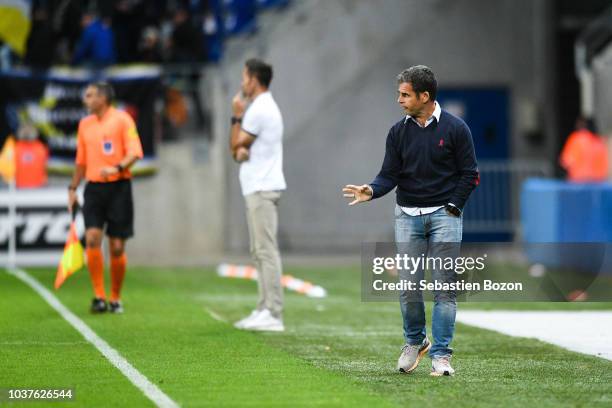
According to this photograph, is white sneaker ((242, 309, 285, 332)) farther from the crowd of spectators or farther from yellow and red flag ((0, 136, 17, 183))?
the crowd of spectators

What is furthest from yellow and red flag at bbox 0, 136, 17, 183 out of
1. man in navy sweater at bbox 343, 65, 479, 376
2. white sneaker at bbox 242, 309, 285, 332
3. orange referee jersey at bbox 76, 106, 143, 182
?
man in navy sweater at bbox 343, 65, 479, 376

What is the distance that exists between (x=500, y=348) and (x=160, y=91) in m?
14.6

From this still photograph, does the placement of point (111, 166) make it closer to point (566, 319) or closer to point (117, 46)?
point (566, 319)

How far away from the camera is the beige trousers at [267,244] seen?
13.4 m

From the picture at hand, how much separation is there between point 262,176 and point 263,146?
0.28 metres

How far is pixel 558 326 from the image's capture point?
544 inches

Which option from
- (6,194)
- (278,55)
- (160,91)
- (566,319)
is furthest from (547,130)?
(566,319)

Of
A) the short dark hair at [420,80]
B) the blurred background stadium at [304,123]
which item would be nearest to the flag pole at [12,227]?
the blurred background stadium at [304,123]

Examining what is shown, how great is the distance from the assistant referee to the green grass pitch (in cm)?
71

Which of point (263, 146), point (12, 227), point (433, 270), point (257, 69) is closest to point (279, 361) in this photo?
point (433, 270)

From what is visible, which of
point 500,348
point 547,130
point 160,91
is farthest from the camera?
point 547,130

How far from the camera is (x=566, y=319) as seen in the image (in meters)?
14.6

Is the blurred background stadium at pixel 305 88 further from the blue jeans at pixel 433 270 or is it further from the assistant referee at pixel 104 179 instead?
the blue jeans at pixel 433 270

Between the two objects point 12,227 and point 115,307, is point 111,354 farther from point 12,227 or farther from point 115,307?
point 12,227
